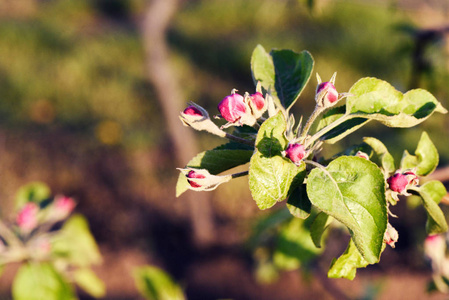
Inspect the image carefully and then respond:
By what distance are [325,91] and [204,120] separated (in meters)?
0.18

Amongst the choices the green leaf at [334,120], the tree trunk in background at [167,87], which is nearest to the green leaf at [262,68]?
the green leaf at [334,120]

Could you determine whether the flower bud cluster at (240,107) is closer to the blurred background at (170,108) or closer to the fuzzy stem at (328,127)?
the fuzzy stem at (328,127)

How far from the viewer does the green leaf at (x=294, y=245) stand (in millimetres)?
1301

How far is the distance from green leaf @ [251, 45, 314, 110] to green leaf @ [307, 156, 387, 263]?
20 centimetres

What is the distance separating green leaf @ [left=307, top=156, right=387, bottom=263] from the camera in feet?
1.80

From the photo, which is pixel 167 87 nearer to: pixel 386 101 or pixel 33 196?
pixel 33 196

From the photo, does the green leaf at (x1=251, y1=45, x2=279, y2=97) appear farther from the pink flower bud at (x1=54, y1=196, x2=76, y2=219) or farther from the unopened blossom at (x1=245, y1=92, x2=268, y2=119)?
the pink flower bud at (x1=54, y1=196, x2=76, y2=219)

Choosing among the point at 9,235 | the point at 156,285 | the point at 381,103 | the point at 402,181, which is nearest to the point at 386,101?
the point at 381,103

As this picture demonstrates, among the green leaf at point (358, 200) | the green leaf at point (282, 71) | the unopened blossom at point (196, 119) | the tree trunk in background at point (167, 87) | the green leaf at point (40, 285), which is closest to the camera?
the green leaf at point (358, 200)

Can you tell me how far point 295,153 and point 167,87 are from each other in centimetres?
207

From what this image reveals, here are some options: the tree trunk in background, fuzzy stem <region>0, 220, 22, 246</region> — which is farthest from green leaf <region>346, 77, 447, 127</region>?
the tree trunk in background

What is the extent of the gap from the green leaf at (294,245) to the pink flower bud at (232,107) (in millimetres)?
727

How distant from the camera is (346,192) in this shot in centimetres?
58

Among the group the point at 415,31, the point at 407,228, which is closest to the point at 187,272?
the point at 407,228
